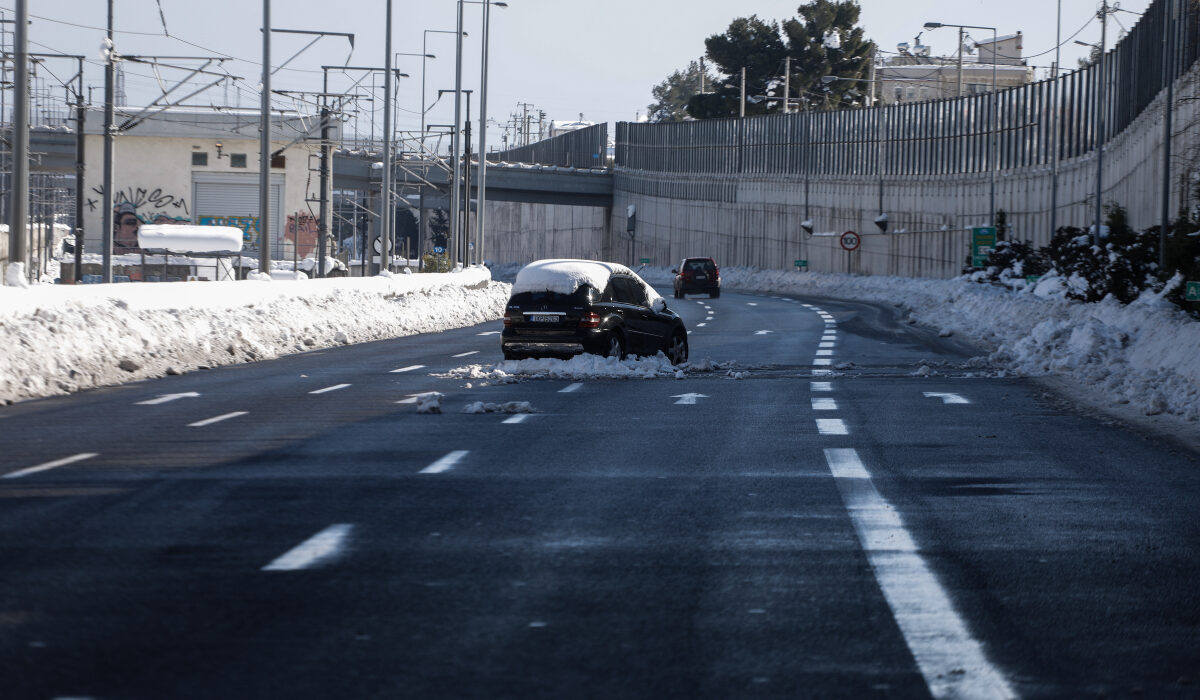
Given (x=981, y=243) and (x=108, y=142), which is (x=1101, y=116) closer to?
(x=981, y=243)

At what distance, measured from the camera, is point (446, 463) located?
1229cm

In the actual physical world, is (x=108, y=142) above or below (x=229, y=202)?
below

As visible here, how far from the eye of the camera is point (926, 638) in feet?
21.1

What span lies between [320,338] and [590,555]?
24689 mm

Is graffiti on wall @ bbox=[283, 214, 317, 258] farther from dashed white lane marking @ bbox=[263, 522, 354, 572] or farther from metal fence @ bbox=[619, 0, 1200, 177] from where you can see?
dashed white lane marking @ bbox=[263, 522, 354, 572]

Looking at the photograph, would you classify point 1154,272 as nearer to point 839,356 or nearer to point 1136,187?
point 839,356

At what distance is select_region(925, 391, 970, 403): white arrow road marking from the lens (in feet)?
62.7

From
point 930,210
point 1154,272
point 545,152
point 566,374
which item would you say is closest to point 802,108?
point 545,152

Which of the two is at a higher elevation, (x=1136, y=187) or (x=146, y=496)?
(x=1136, y=187)

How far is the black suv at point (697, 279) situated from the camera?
70.8m

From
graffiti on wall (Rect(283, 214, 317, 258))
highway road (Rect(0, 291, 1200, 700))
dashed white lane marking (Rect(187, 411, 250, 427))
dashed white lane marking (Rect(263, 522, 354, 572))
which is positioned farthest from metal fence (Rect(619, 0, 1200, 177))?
dashed white lane marking (Rect(263, 522, 354, 572))

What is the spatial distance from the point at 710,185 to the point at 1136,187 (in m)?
64.3

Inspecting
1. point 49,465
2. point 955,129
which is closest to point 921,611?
point 49,465

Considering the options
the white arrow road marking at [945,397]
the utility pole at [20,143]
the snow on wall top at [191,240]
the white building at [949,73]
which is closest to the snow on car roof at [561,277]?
the white arrow road marking at [945,397]
